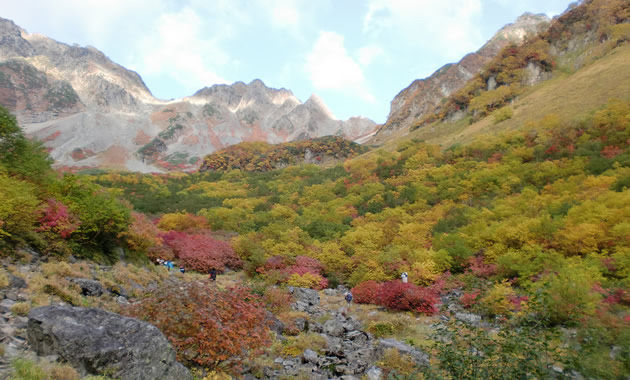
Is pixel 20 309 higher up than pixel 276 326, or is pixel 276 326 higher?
pixel 20 309

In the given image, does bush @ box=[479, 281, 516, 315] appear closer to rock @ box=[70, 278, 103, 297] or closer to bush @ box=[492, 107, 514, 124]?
rock @ box=[70, 278, 103, 297]

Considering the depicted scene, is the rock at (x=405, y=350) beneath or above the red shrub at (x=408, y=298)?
above

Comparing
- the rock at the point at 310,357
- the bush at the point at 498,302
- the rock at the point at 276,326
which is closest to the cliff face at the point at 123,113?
the rock at the point at 276,326

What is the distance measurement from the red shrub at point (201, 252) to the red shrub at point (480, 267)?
16221 mm

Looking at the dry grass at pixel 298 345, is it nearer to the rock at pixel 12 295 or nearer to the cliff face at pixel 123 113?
the rock at pixel 12 295

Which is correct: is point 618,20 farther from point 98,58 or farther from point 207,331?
point 98,58

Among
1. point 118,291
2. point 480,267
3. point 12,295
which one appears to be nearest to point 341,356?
point 118,291

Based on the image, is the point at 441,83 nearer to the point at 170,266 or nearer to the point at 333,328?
the point at 170,266

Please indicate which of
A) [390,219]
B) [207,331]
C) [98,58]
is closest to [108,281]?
[207,331]

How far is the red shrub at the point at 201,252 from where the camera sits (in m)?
23.3

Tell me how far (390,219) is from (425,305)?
42.4 ft

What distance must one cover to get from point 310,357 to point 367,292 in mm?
8434

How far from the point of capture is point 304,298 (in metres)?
17.6

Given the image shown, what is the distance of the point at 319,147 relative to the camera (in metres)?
77.8
